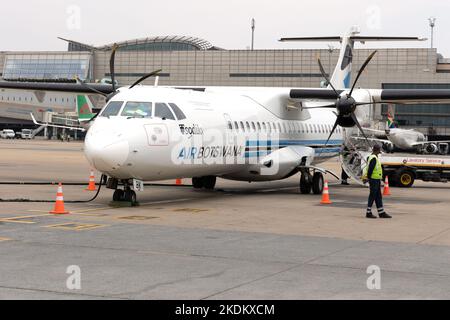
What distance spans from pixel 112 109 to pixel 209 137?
10.6 ft

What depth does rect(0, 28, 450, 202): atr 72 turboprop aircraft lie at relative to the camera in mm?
16734

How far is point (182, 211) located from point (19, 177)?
486 inches

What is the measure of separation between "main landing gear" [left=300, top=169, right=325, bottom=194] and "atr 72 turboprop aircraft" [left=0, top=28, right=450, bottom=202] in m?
0.04

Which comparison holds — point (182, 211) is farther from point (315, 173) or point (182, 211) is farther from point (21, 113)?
point (21, 113)

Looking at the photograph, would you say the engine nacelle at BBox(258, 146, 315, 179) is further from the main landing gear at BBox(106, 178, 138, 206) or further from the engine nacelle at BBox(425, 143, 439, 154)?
the engine nacelle at BBox(425, 143, 439, 154)

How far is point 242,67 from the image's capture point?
10531 centimetres

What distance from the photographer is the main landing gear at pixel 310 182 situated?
23750 mm

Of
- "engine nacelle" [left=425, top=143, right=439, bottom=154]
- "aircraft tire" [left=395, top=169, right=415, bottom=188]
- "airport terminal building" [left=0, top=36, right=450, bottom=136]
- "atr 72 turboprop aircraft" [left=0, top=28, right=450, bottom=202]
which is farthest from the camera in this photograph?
"airport terminal building" [left=0, top=36, right=450, bottom=136]

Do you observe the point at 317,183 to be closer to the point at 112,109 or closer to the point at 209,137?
the point at 209,137

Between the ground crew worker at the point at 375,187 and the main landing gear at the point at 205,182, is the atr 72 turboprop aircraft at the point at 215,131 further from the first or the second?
the ground crew worker at the point at 375,187

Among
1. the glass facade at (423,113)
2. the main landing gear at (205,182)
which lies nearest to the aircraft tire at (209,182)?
the main landing gear at (205,182)

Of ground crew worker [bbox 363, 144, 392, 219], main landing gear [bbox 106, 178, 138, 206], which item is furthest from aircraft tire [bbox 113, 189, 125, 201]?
ground crew worker [bbox 363, 144, 392, 219]
